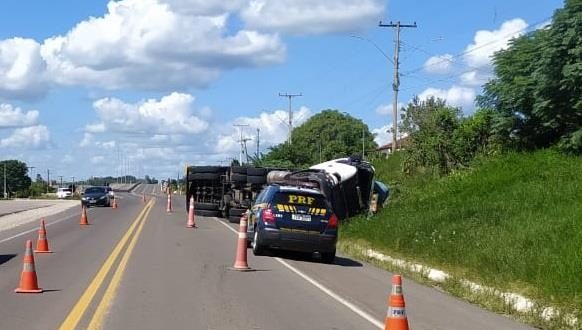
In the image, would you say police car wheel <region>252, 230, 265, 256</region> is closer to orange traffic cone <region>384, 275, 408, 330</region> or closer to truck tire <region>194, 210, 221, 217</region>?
orange traffic cone <region>384, 275, 408, 330</region>

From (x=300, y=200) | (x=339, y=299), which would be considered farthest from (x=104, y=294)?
(x=300, y=200)

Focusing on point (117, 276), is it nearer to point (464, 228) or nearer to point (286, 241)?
point (286, 241)

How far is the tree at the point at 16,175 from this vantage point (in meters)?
177

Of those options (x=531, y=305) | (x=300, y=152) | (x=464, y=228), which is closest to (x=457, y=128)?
(x=464, y=228)

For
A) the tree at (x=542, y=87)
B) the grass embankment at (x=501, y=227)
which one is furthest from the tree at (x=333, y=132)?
the grass embankment at (x=501, y=227)

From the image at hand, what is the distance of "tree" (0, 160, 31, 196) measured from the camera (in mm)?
177262

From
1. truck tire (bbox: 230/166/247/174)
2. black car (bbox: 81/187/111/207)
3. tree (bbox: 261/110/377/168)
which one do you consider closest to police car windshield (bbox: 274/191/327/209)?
truck tire (bbox: 230/166/247/174)

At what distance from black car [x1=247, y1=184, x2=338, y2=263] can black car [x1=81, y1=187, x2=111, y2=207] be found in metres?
36.6

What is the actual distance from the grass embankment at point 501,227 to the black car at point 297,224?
2.43 meters

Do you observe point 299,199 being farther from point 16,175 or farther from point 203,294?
point 16,175

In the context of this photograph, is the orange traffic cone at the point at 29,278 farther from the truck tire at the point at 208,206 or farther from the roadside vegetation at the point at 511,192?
the truck tire at the point at 208,206

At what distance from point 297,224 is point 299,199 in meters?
0.65

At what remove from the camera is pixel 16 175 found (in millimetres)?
182125

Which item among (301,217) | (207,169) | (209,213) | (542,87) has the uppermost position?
(542,87)
